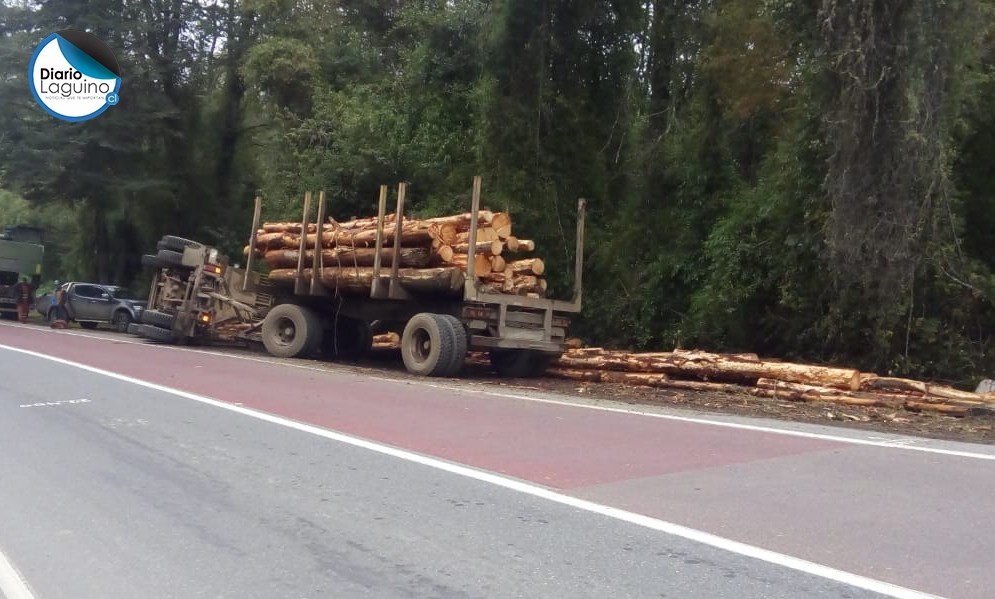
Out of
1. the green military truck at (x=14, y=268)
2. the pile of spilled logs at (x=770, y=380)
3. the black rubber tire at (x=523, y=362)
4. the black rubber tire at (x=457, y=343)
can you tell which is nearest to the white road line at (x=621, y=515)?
the black rubber tire at (x=457, y=343)

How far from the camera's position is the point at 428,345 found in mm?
16719

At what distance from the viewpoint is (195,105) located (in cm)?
3759

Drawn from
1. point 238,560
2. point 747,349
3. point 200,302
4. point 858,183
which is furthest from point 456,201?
point 238,560

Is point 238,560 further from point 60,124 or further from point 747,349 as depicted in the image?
point 60,124

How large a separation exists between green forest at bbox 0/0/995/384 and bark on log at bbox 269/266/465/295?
5183 mm

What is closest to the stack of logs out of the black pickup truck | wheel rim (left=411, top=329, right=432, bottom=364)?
wheel rim (left=411, top=329, right=432, bottom=364)

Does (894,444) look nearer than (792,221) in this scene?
Yes

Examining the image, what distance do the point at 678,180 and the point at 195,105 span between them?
75.1 feet

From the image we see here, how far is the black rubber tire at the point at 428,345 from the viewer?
52.7ft

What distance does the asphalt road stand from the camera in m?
5.56

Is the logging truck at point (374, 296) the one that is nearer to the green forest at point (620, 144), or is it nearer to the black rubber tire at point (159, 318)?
the black rubber tire at point (159, 318)

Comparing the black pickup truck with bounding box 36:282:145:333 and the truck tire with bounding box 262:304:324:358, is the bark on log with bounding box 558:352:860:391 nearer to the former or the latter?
the truck tire with bounding box 262:304:324:358

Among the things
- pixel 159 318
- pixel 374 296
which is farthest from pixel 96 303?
pixel 374 296

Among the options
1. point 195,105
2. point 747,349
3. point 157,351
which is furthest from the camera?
point 195,105
